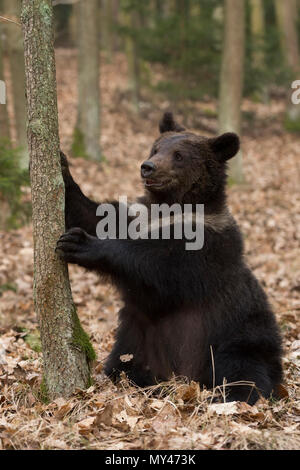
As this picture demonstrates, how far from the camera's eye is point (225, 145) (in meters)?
5.24

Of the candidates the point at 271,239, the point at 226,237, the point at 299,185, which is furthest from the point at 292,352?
the point at 299,185

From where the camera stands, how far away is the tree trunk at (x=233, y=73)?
14.3 meters

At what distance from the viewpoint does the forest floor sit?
356 centimetres

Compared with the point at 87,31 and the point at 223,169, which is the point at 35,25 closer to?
the point at 223,169

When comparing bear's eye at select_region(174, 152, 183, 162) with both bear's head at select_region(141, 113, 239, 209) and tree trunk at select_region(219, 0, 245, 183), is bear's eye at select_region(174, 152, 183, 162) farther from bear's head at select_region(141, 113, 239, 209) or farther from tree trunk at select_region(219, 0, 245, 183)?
tree trunk at select_region(219, 0, 245, 183)

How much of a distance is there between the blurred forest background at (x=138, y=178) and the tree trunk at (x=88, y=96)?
4cm

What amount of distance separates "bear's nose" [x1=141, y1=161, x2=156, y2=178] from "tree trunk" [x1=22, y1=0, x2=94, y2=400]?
0.99 metres

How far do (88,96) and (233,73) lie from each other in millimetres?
4005

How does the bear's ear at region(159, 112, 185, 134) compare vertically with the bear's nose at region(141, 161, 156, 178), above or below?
above

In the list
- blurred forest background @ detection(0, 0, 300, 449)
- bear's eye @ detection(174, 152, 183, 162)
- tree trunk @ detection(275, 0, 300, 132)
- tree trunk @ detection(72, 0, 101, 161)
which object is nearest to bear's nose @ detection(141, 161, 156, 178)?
bear's eye @ detection(174, 152, 183, 162)

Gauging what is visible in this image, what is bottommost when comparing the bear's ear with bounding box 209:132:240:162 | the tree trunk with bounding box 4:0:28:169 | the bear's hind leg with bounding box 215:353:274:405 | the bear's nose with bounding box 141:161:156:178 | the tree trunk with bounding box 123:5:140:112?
the bear's hind leg with bounding box 215:353:274:405

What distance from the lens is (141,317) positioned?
5.01 meters

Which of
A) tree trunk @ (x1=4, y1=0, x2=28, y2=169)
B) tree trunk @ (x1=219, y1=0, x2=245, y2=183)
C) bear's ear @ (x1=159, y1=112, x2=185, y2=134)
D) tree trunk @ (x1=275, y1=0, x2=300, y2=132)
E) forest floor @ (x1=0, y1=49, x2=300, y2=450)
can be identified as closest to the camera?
forest floor @ (x1=0, y1=49, x2=300, y2=450)
